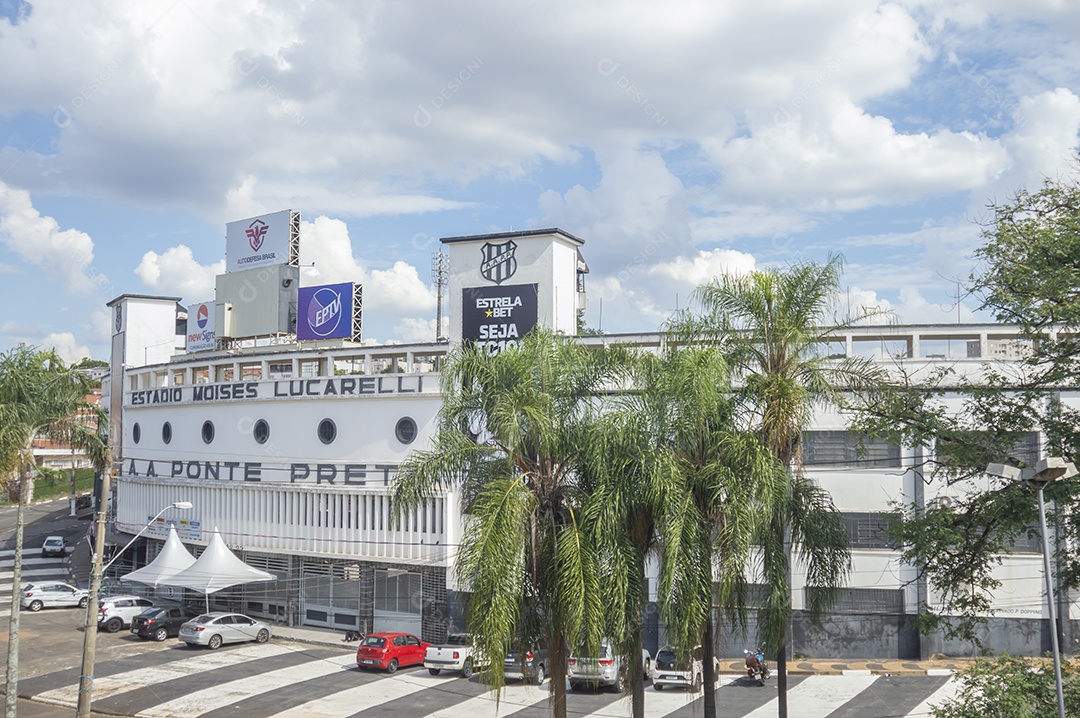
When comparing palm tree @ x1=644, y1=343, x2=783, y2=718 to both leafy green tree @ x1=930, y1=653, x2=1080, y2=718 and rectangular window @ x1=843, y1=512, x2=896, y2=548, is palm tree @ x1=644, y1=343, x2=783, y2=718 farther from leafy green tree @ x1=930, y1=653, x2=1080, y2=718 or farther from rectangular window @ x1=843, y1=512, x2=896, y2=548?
rectangular window @ x1=843, y1=512, x2=896, y2=548

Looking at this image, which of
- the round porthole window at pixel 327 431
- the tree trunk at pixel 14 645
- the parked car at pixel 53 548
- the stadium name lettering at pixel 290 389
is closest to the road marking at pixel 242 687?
the tree trunk at pixel 14 645

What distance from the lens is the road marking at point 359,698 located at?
28250mm

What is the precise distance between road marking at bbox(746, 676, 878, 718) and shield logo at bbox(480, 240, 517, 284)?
1867 centimetres

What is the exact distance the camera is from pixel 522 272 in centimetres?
3728

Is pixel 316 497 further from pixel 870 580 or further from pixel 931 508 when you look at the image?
pixel 931 508

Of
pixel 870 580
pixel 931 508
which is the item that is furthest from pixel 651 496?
pixel 870 580

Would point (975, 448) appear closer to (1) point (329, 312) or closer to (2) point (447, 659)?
(2) point (447, 659)

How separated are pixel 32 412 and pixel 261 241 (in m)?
19.5

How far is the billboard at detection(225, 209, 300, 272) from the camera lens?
45844 millimetres

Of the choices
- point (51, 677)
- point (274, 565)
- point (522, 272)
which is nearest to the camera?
point (51, 677)

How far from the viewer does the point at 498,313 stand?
122 feet

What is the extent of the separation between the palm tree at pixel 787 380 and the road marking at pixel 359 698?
15.1 metres

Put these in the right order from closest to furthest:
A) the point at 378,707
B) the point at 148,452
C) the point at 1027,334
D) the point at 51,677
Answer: the point at 1027,334 → the point at 378,707 → the point at 51,677 → the point at 148,452

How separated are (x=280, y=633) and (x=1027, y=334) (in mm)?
33033
